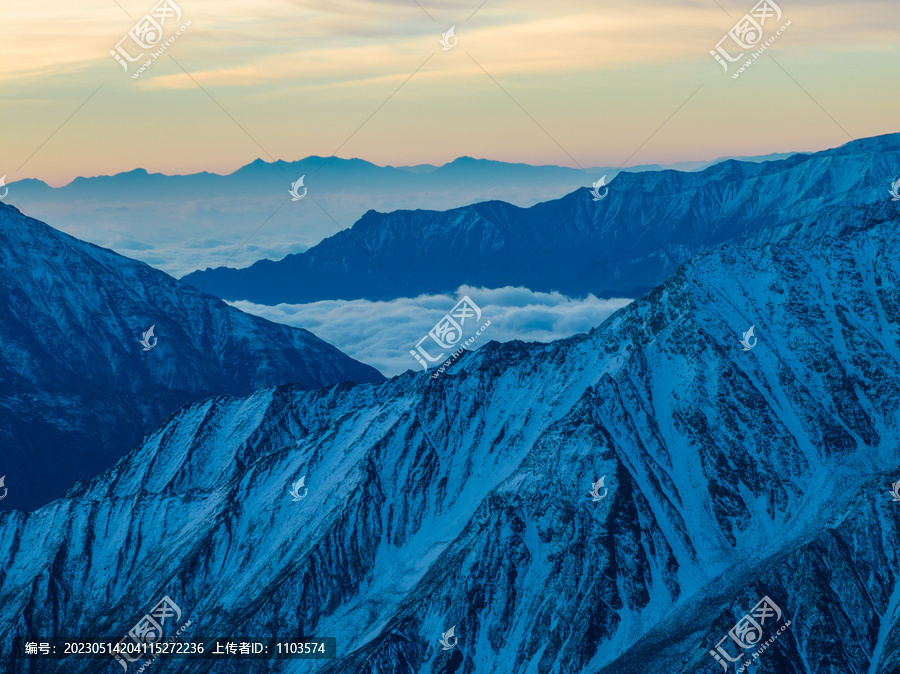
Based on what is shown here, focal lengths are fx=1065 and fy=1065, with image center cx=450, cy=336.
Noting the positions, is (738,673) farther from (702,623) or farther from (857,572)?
(857,572)

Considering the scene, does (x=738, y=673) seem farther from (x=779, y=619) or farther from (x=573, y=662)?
(x=573, y=662)

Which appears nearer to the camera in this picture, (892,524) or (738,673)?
(738,673)

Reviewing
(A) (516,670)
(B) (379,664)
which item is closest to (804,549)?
(A) (516,670)

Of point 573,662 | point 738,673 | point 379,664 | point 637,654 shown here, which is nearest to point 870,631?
point 738,673

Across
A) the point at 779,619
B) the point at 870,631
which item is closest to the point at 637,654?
the point at 779,619

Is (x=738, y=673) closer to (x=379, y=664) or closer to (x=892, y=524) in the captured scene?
(x=892, y=524)

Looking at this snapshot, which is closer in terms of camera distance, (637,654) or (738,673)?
(738,673)

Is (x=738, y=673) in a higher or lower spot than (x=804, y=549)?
lower

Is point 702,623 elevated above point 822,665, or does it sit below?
above
